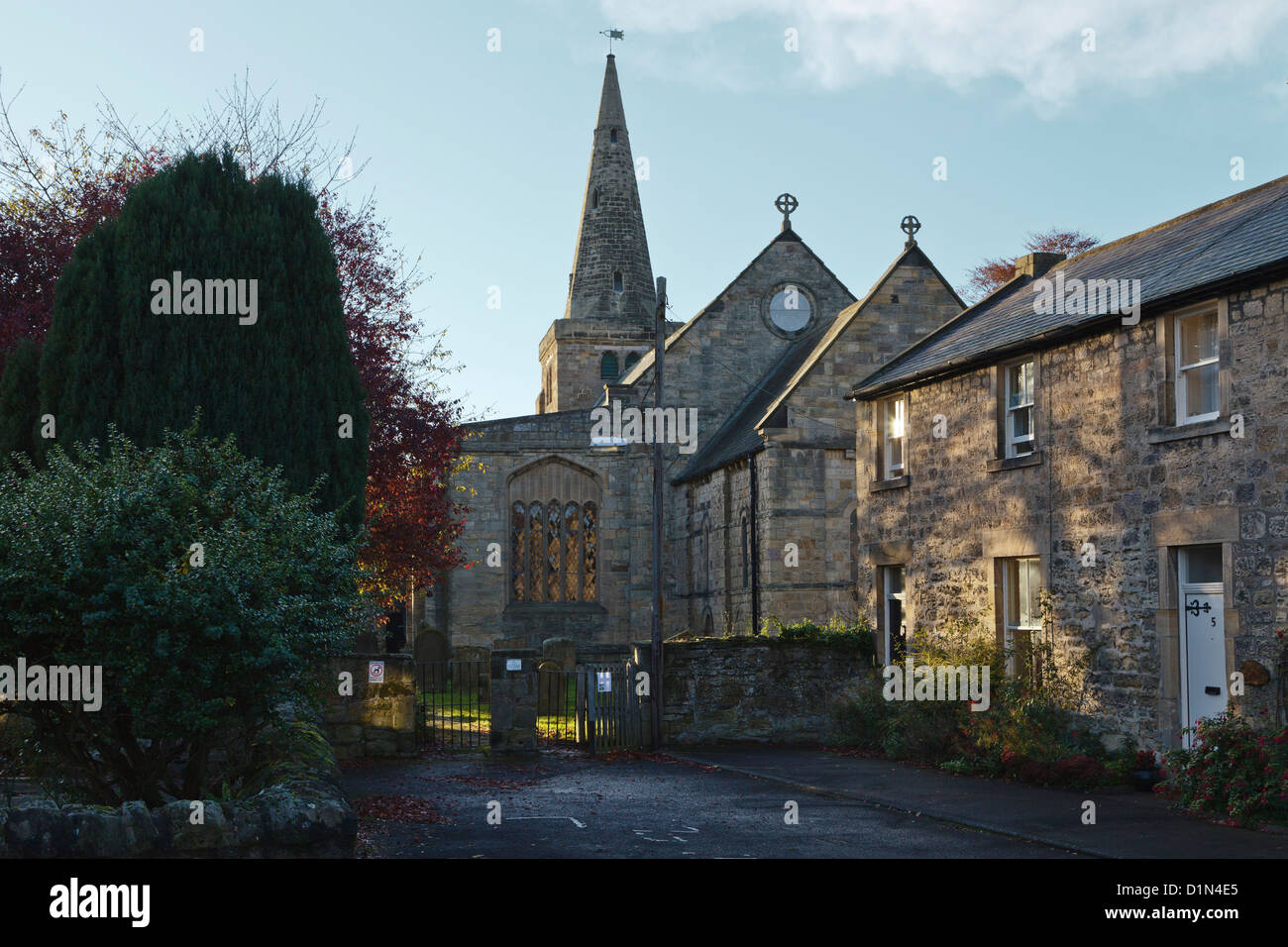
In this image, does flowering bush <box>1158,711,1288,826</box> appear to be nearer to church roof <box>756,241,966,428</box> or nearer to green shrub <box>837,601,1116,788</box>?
green shrub <box>837,601,1116,788</box>

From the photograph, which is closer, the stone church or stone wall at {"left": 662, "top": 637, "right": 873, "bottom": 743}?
stone wall at {"left": 662, "top": 637, "right": 873, "bottom": 743}

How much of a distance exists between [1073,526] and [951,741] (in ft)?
10.9

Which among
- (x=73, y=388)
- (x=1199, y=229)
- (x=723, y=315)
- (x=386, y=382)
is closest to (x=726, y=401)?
(x=723, y=315)

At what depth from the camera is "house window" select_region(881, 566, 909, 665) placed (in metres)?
20.5

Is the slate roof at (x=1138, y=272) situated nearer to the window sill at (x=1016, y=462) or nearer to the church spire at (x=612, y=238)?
the window sill at (x=1016, y=462)

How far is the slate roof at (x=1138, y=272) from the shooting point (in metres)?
14.0

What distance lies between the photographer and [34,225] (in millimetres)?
18906

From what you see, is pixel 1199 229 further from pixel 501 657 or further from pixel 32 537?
pixel 32 537

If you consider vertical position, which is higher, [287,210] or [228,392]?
[287,210]

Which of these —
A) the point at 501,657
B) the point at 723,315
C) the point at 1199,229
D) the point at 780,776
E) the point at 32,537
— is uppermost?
the point at 723,315

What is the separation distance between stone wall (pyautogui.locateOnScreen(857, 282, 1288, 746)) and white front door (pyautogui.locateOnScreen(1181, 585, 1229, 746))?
15 cm

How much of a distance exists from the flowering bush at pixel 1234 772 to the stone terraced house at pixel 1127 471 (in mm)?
649

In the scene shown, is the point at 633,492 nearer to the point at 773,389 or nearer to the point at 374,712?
the point at 773,389

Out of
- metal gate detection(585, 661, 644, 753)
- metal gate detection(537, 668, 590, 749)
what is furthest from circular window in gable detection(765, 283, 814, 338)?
metal gate detection(585, 661, 644, 753)
